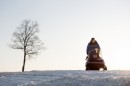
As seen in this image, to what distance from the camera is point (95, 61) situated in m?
23.3

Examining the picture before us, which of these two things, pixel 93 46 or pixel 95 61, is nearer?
pixel 95 61

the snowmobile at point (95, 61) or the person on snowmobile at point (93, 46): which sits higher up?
the person on snowmobile at point (93, 46)

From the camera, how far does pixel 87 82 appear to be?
33.6 ft

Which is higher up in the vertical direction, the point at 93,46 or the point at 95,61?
the point at 93,46

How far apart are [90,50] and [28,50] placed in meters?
23.7

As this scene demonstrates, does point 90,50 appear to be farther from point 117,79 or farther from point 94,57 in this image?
point 117,79

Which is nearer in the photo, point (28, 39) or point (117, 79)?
point (117, 79)

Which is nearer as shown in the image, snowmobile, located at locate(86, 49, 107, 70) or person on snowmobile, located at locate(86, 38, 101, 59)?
snowmobile, located at locate(86, 49, 107, 70)

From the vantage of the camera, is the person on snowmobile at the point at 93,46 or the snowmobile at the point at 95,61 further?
the person on snowmobile at the point at 93,46

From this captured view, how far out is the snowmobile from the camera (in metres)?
23.3

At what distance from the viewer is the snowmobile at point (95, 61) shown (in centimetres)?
2330

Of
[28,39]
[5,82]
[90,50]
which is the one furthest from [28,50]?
[5,82]

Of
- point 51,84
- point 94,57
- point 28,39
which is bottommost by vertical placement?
point 51,84

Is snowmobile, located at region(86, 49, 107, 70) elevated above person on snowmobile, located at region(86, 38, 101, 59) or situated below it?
below
